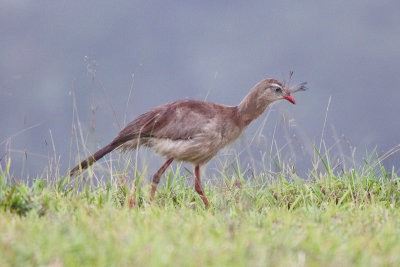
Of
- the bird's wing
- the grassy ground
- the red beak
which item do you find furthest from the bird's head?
the grassy ground

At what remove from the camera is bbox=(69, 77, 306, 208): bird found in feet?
19.7

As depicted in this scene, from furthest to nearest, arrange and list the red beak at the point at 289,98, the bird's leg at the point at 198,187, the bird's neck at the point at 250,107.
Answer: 1. the red beak at the point at 289,98
2. the bird's neck at the point at 250,107
3. the bird's leg at the point at 198,187

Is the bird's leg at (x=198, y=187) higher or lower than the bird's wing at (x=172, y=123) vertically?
lower

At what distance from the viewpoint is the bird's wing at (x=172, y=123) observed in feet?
19.7

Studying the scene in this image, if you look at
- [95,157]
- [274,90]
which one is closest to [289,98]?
[274,90]

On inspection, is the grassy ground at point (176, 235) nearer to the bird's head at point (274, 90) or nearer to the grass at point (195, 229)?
the grass at point (195, 229)

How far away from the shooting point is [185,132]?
601cm

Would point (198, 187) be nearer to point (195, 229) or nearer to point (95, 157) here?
point (95, 157)

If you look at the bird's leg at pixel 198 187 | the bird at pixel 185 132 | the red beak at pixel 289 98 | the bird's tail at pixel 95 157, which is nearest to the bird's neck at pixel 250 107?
the bird at pixel 185 132

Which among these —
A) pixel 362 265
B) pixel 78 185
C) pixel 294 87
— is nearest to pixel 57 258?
pixel 362 265

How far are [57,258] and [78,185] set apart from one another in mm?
2730

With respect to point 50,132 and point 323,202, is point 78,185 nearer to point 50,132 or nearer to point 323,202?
point 50,132

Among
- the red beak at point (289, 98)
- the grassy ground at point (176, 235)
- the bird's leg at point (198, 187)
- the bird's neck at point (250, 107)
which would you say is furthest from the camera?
the red beak at point (289, 98)

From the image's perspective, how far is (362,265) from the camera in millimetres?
2820
